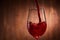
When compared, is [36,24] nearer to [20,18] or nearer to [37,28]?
[37,28]

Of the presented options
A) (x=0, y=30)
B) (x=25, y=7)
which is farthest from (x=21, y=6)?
(x=0, y=30)

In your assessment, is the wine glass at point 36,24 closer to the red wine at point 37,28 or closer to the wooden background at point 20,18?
the red wine at point 37,28

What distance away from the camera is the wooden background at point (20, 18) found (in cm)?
85

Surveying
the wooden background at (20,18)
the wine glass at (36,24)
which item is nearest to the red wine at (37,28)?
the wine glass at (36,24)

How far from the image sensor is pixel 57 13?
86cm

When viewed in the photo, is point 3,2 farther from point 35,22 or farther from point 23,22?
point 35,22

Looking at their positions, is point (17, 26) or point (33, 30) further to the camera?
point (17, 26)

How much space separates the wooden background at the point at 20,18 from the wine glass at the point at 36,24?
0.54 feet

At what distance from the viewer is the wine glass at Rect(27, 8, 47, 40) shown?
66 centimetres

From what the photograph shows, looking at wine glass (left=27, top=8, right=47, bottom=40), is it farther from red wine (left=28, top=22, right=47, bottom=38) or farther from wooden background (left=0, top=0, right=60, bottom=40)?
wooden background (left=0, top=0, right=60, bottom=40)

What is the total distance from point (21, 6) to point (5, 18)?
10cm

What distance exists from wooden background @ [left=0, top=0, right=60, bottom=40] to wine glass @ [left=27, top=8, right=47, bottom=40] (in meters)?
0.16

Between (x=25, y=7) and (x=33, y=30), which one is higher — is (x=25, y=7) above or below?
above

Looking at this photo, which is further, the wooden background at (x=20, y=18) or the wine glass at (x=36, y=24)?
the wooden background at (x=20, y=18)
